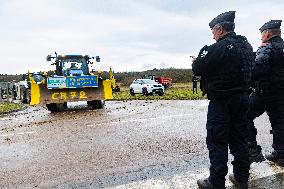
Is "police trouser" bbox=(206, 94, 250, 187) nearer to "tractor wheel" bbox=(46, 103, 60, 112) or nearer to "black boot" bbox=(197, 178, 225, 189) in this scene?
"black boot" bbox=(197, 178, 225, 189)

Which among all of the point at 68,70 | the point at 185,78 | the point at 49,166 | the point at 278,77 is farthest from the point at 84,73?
the point at 185,78

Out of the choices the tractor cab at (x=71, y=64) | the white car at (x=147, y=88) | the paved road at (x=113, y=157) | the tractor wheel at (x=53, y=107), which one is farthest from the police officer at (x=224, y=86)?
the white car at (x=147, y=88)

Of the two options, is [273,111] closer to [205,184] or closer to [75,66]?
[205,184]

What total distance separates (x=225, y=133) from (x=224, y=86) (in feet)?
1.64

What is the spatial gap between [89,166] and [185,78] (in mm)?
75388

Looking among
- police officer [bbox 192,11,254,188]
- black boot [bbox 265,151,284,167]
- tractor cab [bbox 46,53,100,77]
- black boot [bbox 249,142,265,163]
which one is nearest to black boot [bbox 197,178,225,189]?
police officer [bbox 192,11,254,188]

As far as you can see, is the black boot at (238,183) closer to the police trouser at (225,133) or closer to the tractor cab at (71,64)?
the police trouser at (225,133)

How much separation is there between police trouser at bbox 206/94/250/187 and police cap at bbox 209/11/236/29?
0.80m

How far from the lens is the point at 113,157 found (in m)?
6.64

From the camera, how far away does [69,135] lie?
937cm

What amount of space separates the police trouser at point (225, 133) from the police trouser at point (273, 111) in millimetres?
1110

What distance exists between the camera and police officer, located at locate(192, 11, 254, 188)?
4363 millimetres

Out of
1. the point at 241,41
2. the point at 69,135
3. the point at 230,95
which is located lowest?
the point at 69,135

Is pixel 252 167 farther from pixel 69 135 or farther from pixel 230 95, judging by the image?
pixel 69 135
